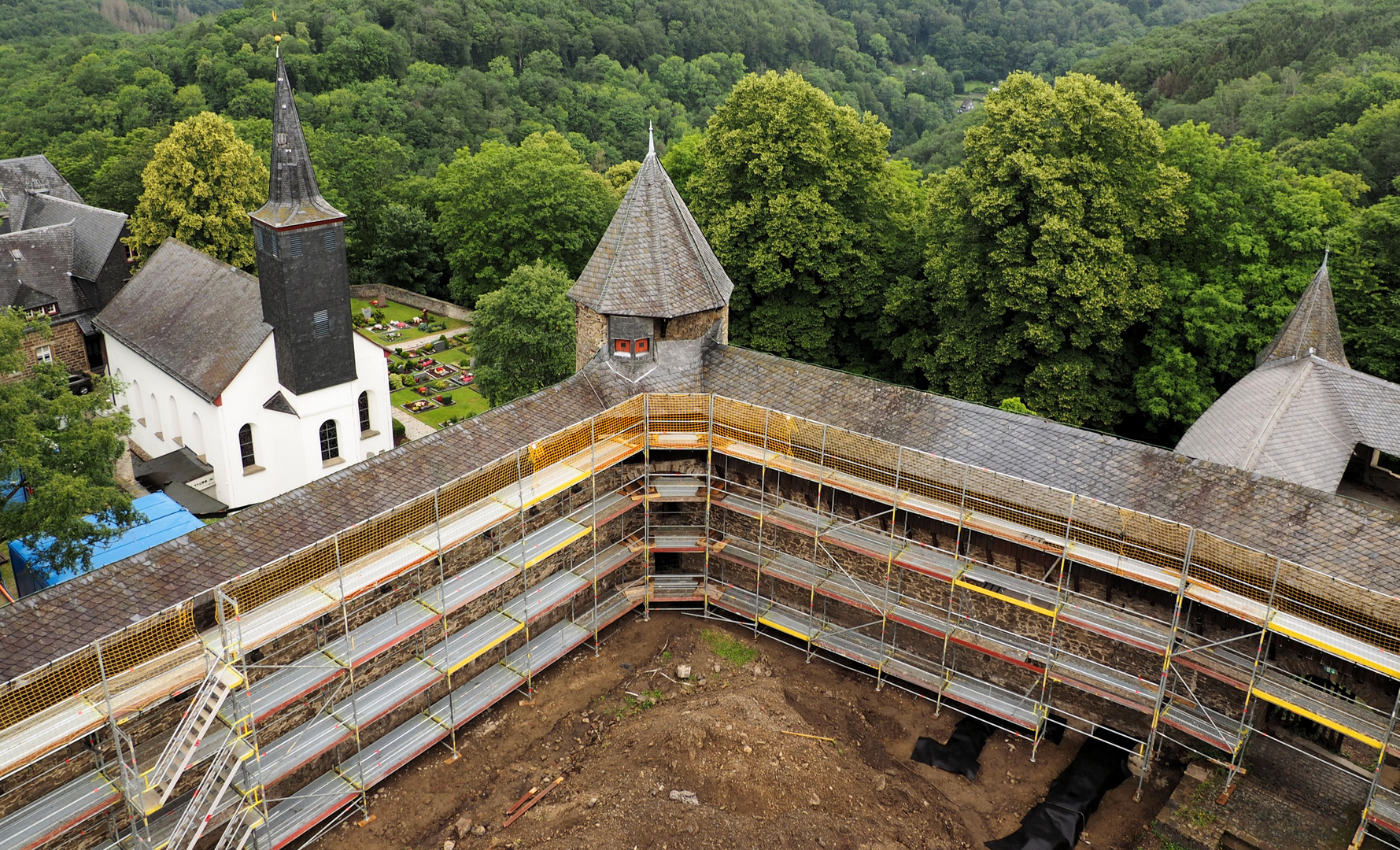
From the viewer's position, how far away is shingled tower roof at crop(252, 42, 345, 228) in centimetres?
2961

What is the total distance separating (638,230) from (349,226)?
37.7 m

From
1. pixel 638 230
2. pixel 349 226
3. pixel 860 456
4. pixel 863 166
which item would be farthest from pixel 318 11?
pixel 860 456

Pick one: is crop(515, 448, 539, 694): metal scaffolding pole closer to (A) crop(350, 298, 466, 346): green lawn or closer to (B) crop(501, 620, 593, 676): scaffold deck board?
(B) crop(501, 620, 593, 676): scaffold deck board

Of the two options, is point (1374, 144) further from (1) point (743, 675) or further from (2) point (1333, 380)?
(1) point (743, 675)

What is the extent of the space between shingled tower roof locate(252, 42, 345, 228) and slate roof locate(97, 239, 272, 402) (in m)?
3.42

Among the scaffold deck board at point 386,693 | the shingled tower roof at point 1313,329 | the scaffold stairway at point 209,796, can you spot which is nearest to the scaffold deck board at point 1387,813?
the shingled tower roof at point 1313,329

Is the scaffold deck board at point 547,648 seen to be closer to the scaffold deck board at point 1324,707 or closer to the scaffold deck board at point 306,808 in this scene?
the scaffold deck board at point 306,808

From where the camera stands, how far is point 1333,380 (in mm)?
Result: 24812

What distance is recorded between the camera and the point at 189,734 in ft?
53.2

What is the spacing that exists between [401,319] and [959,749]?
39.1 meters

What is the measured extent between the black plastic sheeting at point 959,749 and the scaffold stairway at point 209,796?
11.7 m

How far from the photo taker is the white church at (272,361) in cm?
3020

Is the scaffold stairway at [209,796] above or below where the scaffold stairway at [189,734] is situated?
below

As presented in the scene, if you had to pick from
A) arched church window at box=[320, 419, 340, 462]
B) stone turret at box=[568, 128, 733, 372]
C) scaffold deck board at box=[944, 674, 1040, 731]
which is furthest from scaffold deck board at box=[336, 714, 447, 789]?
arched church window at box=[320, 419, 340, 462]
